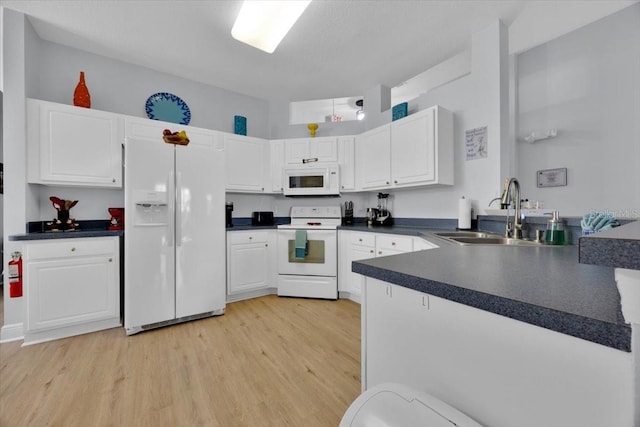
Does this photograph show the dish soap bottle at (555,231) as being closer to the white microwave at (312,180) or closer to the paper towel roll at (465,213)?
the paper towel roll at (465,213)

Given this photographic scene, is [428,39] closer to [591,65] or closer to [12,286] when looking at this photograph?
[591,65]

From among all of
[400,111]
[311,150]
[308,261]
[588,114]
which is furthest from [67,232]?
[588,114]

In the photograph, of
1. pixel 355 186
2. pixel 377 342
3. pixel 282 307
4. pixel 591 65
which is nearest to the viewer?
pixel 377 342

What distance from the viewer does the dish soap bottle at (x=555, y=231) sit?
138cm

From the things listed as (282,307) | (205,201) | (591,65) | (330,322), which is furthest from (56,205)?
(591,65)

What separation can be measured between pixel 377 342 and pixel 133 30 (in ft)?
10.7

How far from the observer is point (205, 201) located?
8.85 ft

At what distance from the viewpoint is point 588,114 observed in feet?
9.30

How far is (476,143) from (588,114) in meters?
1.33

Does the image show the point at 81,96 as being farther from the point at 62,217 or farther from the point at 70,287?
the point at 70,287

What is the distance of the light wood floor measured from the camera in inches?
56.2

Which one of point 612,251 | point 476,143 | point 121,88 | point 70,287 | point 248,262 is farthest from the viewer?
point 248,262

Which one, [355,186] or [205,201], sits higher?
[355,186]

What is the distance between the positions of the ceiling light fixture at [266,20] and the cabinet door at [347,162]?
1.45 metres
